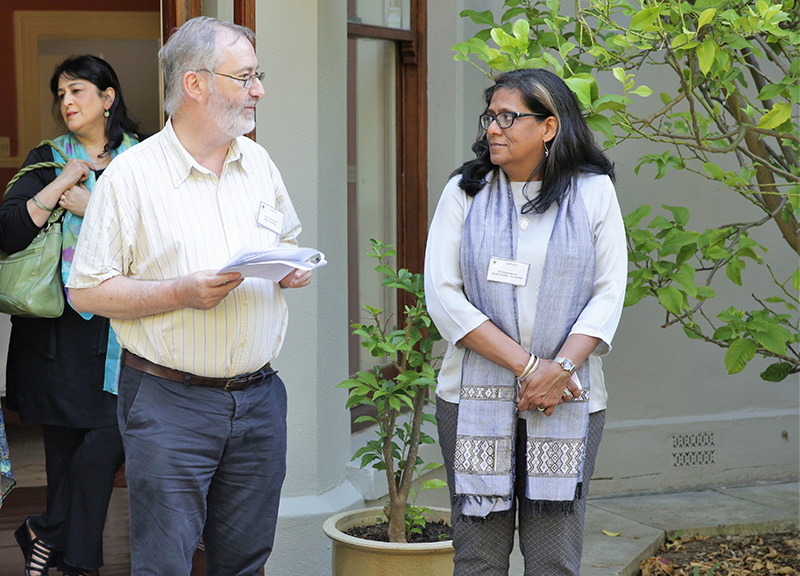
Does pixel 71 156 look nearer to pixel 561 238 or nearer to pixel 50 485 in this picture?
pixel 50 485

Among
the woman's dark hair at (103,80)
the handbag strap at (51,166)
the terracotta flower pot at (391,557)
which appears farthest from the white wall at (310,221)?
the handbag strap at (51,166)

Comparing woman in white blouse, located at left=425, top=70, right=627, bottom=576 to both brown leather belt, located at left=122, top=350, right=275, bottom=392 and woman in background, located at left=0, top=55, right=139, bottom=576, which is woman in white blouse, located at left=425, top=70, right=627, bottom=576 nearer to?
brown leather belt, located at left=122, top=350, right=275, bottom=392

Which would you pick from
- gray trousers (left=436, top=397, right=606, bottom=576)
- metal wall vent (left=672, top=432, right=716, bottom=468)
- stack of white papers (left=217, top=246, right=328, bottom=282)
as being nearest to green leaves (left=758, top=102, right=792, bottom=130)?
gray trousers (left=436, top=397, right=606, bottom=576)

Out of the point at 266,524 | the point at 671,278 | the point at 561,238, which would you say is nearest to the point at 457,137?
the point at 671,278

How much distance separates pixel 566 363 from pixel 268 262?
2.96 feet

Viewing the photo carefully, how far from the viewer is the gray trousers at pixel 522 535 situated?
2854 mm

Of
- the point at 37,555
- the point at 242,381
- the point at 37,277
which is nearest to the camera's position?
the point at 242,381

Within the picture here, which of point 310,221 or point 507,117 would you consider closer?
point 507,117

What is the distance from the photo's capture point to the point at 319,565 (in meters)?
4.21

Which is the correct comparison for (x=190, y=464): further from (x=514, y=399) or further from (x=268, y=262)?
(x=514, y=399)

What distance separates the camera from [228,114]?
104 inches

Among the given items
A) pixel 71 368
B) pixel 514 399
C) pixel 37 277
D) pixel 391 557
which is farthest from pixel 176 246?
pixel 391 557

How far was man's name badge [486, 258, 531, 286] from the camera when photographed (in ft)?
9.18

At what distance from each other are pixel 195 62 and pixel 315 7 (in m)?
1.54
